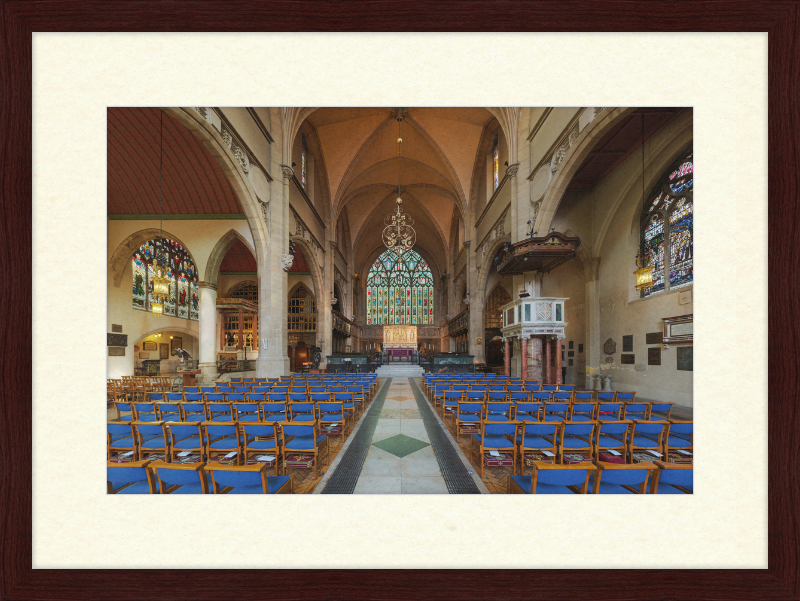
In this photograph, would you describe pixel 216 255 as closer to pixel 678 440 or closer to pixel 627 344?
pixel 678 440

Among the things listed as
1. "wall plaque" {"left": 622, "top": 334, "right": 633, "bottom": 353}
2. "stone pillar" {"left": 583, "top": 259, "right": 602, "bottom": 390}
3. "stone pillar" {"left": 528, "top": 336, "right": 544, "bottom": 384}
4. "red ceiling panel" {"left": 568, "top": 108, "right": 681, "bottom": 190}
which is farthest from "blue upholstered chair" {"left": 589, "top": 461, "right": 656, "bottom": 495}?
"stone pillar" {"left": 583, "top": 259, "right": 602, "bottom": 390}

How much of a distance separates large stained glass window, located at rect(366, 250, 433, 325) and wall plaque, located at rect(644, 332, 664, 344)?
2813 centimetres

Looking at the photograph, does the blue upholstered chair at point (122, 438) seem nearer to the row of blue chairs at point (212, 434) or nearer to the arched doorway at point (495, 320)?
the row of blue chairs at point (212, 434)

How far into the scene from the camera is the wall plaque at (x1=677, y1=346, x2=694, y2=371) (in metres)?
8.32

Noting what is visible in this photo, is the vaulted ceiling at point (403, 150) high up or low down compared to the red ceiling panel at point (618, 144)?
up

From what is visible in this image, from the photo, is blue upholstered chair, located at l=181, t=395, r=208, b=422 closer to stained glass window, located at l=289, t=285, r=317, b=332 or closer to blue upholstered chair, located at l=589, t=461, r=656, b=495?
blue upholstered chair, located at l=589, t=461, r=656, b=495

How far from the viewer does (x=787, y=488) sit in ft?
5.71

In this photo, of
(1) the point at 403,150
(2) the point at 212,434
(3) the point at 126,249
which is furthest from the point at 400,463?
(1) the point at 403,150

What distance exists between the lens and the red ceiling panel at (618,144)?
29.7 feet

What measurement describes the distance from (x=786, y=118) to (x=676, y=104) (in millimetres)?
570

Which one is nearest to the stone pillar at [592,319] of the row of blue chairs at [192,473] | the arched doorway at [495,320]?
the arched doorway at [495,320]

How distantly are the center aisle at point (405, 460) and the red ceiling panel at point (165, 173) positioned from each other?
9338 mm

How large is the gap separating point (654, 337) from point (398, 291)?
29828 millimetres
